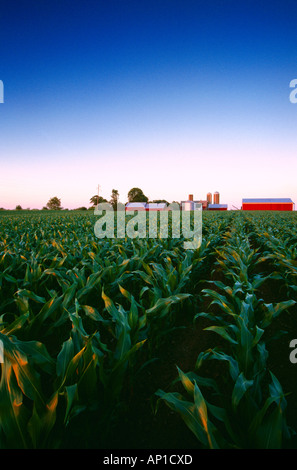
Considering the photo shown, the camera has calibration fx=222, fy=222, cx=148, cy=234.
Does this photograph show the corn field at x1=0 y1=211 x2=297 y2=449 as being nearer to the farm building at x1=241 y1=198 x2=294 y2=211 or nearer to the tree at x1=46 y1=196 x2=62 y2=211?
the farm building at x1=241 y1=198 x2=294 y2=211

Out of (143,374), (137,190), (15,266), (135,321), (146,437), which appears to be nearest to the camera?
(146,437)

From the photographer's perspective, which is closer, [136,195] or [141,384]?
[141,384]

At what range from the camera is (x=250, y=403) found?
1.16 m

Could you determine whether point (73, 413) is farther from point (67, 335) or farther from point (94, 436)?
point (67, 335)

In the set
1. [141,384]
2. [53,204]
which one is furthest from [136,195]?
[141,384]

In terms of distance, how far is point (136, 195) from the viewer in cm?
8419

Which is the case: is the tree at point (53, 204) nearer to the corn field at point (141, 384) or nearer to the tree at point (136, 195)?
the tree at point (136, 195)

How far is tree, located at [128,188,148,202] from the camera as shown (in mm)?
83081

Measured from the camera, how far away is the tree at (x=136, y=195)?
83.1 m

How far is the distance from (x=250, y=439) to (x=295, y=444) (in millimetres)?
510

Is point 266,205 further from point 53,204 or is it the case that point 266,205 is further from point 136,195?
point 53,204

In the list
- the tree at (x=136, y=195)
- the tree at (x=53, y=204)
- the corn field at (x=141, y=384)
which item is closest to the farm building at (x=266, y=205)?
the tree at (x=136, y=195)
